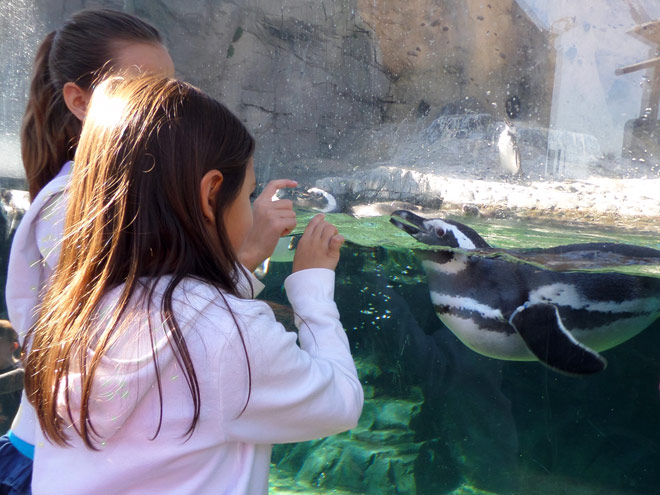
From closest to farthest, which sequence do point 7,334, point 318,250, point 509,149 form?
point 318,250
point 509,149
point 7,334

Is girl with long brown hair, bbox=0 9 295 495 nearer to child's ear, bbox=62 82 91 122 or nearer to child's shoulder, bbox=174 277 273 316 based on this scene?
child's ear, bbox=62 82 91 122

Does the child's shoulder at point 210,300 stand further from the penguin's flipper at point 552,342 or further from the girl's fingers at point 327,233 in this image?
the penguin's flipper at point 552,342

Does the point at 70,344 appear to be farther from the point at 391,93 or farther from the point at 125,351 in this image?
the point at 391,93

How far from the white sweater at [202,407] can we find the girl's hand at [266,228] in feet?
0.81

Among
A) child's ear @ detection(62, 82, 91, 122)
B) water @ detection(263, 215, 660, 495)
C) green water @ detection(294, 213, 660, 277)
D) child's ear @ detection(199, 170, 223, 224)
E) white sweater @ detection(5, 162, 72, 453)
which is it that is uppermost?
child's ear @ detection(62, 82, 91, 122)

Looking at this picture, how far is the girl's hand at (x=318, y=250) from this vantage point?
0.74 metres

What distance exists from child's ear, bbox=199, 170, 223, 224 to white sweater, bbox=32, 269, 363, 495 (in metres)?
0.10

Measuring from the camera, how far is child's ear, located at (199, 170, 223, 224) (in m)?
0.61

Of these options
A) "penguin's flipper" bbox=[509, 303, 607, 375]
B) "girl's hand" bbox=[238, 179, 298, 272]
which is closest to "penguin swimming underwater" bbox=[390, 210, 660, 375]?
"penguin's flipper" bbox=[509, 303, 607, 375]

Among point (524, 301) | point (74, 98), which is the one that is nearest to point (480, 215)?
point (524, 301)

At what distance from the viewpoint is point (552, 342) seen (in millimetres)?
1619

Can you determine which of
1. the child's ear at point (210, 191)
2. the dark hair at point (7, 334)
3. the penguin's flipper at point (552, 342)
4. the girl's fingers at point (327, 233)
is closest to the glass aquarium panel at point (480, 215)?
the penguin's flipper at point (552, 342)

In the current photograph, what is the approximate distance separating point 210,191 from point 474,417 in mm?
1725

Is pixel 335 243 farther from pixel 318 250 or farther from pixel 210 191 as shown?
pixel 210 191
